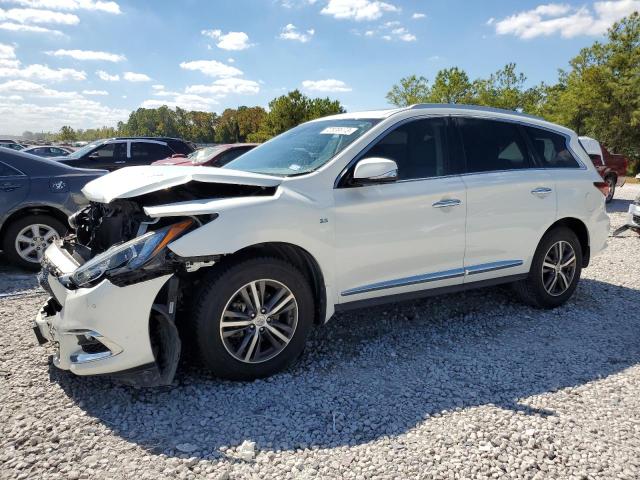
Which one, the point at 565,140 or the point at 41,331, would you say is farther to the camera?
the point at 565,140

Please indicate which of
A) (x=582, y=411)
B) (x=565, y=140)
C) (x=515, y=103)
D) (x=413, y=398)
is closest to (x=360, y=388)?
(x=413, y=398)

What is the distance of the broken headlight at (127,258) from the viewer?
2807mm

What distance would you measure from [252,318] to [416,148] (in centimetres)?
192

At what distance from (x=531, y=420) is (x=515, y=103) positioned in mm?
48596

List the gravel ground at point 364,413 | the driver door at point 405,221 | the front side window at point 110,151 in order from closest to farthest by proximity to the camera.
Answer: the gravel ground at point 364,413 < the driver door at point 405,221 < the front side window at point 110,151

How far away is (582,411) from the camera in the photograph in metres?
3.01

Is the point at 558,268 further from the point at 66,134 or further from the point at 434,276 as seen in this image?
the point at 66,134

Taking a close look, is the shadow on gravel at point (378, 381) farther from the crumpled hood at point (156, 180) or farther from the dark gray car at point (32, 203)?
the dark gray car at point (32, 203)

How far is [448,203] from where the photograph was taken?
3.93 m

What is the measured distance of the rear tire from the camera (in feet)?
15.4

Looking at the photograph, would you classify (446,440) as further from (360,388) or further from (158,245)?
(158,245)

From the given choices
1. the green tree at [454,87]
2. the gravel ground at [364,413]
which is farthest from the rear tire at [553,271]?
the green tree at [454,87]

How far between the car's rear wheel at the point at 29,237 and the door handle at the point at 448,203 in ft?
15.3

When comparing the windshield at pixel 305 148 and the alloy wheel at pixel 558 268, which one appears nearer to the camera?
the windshield at pixel 305 148
